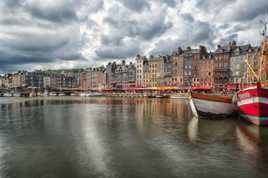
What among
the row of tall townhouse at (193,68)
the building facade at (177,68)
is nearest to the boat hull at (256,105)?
the row of tall townhouse at (193,68)

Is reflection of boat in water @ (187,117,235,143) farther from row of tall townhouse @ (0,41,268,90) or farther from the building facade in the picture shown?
the building facade

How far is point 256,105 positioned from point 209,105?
7006 mm

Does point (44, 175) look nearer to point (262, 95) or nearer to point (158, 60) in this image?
point (262, 95)

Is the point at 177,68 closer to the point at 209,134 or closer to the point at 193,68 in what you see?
the point at 193,68

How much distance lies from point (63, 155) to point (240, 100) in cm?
2326

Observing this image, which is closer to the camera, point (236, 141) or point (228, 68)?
point (236, 141)

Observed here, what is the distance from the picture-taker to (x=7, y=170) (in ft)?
37.0

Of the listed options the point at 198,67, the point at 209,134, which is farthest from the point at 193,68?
the point at 209,134

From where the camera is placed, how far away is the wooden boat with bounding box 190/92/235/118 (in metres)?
29.1

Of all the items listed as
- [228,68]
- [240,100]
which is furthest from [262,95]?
[228,68]

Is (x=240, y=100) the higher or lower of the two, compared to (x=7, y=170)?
higher

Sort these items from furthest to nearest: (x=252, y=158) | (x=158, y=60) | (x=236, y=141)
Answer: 1. (x=158, y=60)
2. (x=236, y=141)
3. (x=252, y=158)

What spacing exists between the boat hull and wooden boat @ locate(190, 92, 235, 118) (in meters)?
4.06

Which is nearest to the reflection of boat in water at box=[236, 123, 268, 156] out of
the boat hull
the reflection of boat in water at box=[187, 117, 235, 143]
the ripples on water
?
the ripples on water
